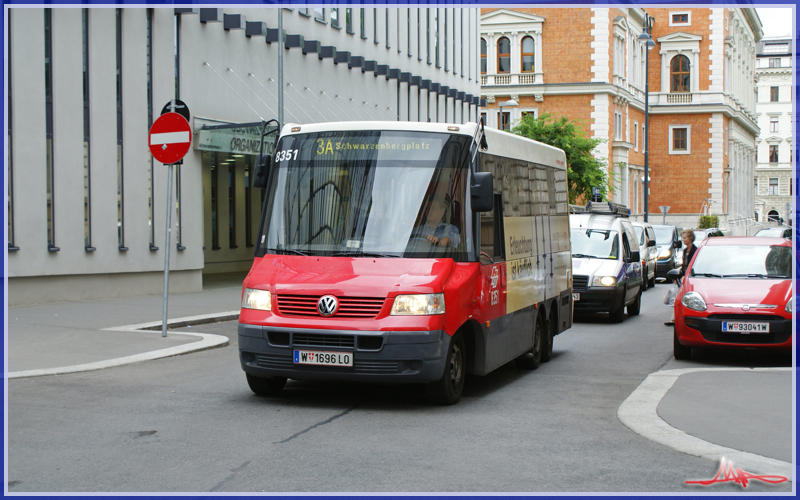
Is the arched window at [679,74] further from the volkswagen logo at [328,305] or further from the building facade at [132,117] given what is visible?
the volkswagen logo at [328,305]

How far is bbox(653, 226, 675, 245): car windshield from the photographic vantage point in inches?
1278

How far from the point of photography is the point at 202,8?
22297 mm

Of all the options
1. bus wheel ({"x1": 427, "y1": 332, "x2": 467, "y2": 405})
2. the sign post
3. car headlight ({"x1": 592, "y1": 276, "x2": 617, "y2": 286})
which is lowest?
bus wheel ({"x1": 427, "y1": 332, "x2": 467, "y2": 405})

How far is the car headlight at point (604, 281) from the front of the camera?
55.6 ft

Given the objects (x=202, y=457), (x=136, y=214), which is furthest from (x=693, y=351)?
(x=136, y=214)

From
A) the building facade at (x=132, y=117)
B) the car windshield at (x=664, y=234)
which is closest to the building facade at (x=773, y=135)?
the car windshield at (x=664, y=234)

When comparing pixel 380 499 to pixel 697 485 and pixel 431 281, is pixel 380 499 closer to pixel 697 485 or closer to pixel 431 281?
pixel 697 485

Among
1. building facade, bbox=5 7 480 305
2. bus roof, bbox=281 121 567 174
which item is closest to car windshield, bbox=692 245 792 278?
bus roof, bbox=281 121 567 174

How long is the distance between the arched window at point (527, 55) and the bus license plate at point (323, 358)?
6114 cm

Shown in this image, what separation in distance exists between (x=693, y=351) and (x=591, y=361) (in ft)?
6.59

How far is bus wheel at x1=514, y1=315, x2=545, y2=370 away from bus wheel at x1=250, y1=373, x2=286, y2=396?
131 inches

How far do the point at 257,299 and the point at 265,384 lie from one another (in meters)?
0.90

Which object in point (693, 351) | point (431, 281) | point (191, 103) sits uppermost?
point (191, 103)

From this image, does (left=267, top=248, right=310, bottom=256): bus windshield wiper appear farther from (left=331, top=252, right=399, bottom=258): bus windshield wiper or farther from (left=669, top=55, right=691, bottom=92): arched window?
(left=669, top=55, right=691, bottom=92): arched window
